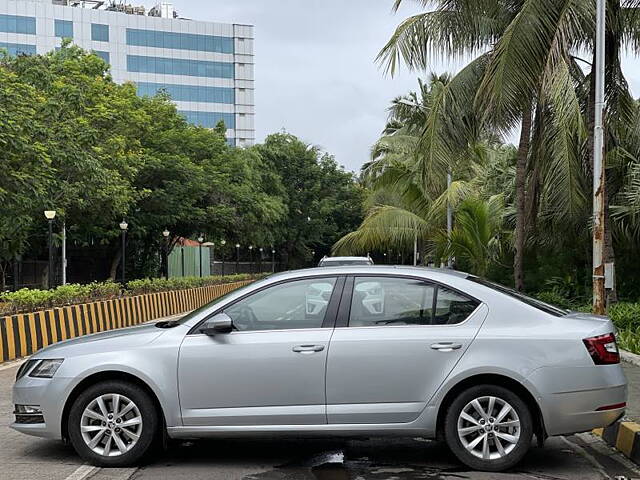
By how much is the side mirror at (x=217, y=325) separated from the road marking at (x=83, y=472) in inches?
53.1

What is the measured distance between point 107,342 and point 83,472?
1.00 meters

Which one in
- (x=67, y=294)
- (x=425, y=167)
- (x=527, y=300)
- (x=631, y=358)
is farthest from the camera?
(x=425, y=167)

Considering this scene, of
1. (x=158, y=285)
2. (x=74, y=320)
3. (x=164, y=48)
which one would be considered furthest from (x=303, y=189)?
(x=74, y=320)

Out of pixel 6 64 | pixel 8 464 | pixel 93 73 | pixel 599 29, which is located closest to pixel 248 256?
pixel 93 73

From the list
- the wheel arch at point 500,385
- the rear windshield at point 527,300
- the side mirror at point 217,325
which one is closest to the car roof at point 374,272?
the rear windshield at point 527,300

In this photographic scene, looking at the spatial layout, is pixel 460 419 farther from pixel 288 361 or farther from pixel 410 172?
pixel 410 172

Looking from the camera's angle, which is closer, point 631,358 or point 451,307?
point 451,307

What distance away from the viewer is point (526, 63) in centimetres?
1667

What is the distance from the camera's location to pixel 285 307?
22.1ft

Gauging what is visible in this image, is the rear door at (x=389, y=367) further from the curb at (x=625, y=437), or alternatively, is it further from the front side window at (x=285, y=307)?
the curb at (x=625, y=437)

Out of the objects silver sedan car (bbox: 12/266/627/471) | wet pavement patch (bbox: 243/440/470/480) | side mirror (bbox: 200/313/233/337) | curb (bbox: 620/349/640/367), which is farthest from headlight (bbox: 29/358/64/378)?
curb (bbox: 620/349/640/367)

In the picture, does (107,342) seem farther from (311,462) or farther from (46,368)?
(311,462)

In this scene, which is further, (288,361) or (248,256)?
(248,256)

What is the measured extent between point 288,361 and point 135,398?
123 cm
